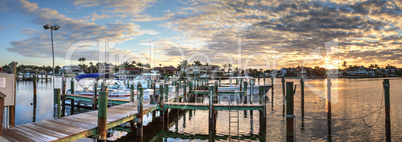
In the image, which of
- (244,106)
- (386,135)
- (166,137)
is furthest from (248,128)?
(386,135)

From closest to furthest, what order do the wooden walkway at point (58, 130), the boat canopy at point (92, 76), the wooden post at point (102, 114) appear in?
the wooden walkway at point (58, 130) < the wooden post at point (102, 114) < the boat canopy at point (92, 76)

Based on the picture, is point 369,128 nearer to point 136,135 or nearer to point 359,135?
point 359,135

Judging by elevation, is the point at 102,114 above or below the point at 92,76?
below

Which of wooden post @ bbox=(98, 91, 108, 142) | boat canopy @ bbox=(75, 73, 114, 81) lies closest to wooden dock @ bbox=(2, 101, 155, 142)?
wooden post @ bbox=(98, 91, 108, 142)

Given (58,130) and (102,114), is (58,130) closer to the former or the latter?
(58,130)

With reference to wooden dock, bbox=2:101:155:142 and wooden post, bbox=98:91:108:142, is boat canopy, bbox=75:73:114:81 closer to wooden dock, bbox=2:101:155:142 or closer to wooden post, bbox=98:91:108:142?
wooden dock, bbox=2:101:155:142

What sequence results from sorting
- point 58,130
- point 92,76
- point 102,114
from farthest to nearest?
point 92,76 → point 102,114 → point 58,130

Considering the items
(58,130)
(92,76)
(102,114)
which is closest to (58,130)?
(58,130)

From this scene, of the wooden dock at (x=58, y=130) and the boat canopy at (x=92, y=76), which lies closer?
the wooden dock at (x=58, y=130)

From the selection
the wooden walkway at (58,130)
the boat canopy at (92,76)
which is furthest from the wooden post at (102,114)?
the boat canopy at (92,76)

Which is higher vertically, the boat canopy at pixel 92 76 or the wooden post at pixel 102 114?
the boat canopy at pixel 92 76

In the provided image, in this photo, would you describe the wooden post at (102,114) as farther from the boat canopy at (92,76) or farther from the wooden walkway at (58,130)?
A: the boat canopy at (92,76)

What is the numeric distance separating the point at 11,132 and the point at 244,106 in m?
9.99

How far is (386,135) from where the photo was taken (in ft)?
39.4
